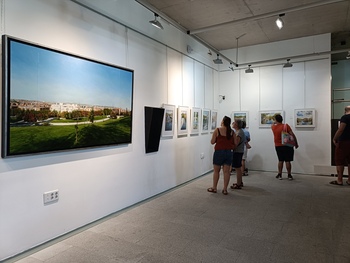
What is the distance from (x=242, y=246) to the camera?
2.95 metres

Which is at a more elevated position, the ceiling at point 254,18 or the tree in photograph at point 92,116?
the ceiling at point 254,18

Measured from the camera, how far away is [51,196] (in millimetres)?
3070

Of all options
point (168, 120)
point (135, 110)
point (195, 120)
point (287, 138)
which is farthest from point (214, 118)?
point (135, 110)

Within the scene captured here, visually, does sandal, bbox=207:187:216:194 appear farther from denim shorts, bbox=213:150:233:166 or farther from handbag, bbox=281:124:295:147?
handbag, bbox=281:124:295:147

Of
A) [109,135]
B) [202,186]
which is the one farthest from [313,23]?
[109,135]

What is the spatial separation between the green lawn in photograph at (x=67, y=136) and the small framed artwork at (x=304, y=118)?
17.4ft

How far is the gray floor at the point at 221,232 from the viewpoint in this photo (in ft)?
9.00

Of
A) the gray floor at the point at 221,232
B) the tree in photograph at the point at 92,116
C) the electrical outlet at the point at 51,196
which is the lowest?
the gray floor at the point at 221,232

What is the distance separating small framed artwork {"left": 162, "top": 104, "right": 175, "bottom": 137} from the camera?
5.22m

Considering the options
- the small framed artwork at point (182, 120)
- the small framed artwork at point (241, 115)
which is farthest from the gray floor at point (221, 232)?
the small framed artwork at point (241, 115)

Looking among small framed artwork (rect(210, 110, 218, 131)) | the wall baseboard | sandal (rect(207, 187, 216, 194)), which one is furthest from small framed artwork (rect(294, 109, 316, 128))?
sandal (rect(207, 187, 216, 194))

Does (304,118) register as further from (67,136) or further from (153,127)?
(67,136)

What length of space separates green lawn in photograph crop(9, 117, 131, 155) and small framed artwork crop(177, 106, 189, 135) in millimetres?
1806

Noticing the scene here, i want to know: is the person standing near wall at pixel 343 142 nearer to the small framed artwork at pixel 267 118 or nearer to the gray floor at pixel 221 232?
the gray floor at pixel 221 232
